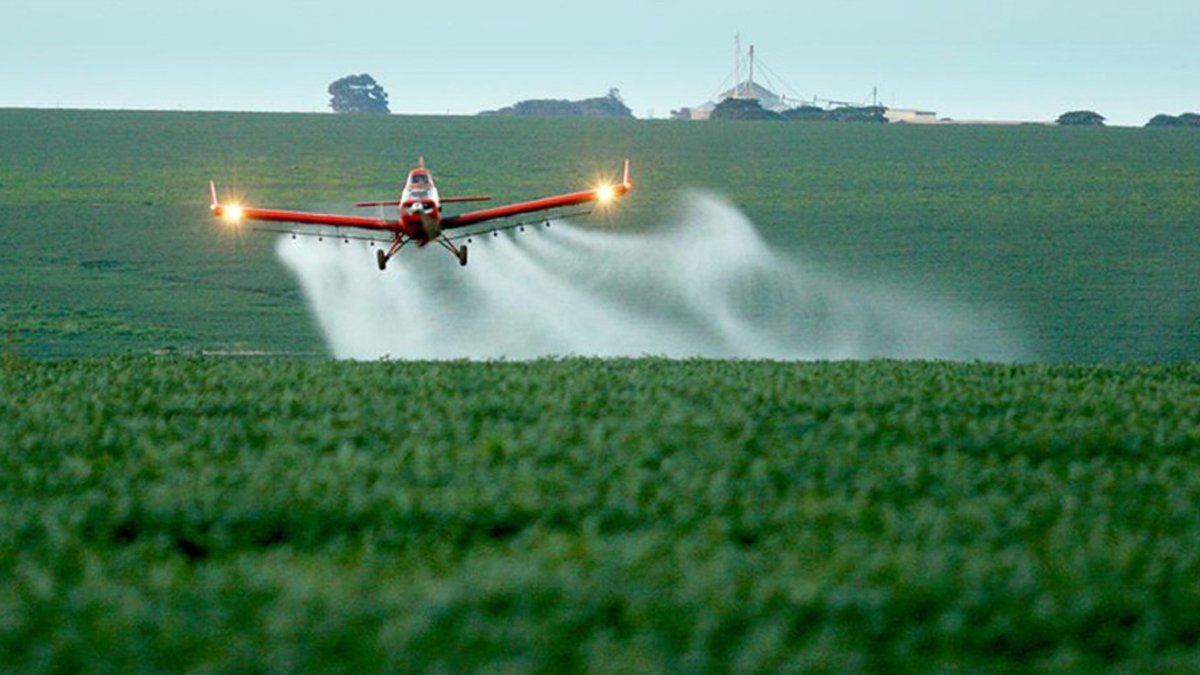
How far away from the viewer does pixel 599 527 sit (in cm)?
2288

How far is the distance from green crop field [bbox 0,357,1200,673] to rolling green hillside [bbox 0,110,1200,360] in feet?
167

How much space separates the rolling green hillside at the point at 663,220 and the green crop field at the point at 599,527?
50869 mm

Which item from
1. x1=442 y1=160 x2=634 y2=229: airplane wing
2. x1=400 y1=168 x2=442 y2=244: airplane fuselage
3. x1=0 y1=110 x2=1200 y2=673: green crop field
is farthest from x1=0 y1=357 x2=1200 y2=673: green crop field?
x1=442 y1=160 x2=634 y2=229: airplane wing

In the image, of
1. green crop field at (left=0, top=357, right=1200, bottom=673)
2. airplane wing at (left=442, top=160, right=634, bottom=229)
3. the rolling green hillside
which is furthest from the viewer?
the rolling green hillside

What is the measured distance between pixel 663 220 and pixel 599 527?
115m

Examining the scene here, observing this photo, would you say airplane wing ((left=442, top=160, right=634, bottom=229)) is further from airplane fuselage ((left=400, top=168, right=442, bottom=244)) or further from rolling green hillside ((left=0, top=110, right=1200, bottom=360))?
rolling green hillside ((left=0, top=110, right=1200, bottom=360))

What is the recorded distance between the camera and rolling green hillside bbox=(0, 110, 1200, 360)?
3720 inches

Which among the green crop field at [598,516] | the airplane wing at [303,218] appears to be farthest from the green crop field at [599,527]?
the airplane wing at [303,218]

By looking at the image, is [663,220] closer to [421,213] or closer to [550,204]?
[550,204]

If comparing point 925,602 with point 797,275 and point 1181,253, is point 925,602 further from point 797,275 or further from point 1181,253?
point 1181,253

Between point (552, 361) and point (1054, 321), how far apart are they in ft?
187

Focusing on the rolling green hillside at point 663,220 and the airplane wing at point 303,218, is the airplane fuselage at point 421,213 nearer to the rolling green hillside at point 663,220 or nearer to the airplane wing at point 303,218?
Answer: the airplane wing at point 303,218

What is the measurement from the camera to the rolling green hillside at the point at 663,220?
3720 inches

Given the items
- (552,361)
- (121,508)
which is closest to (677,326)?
(552,361)
